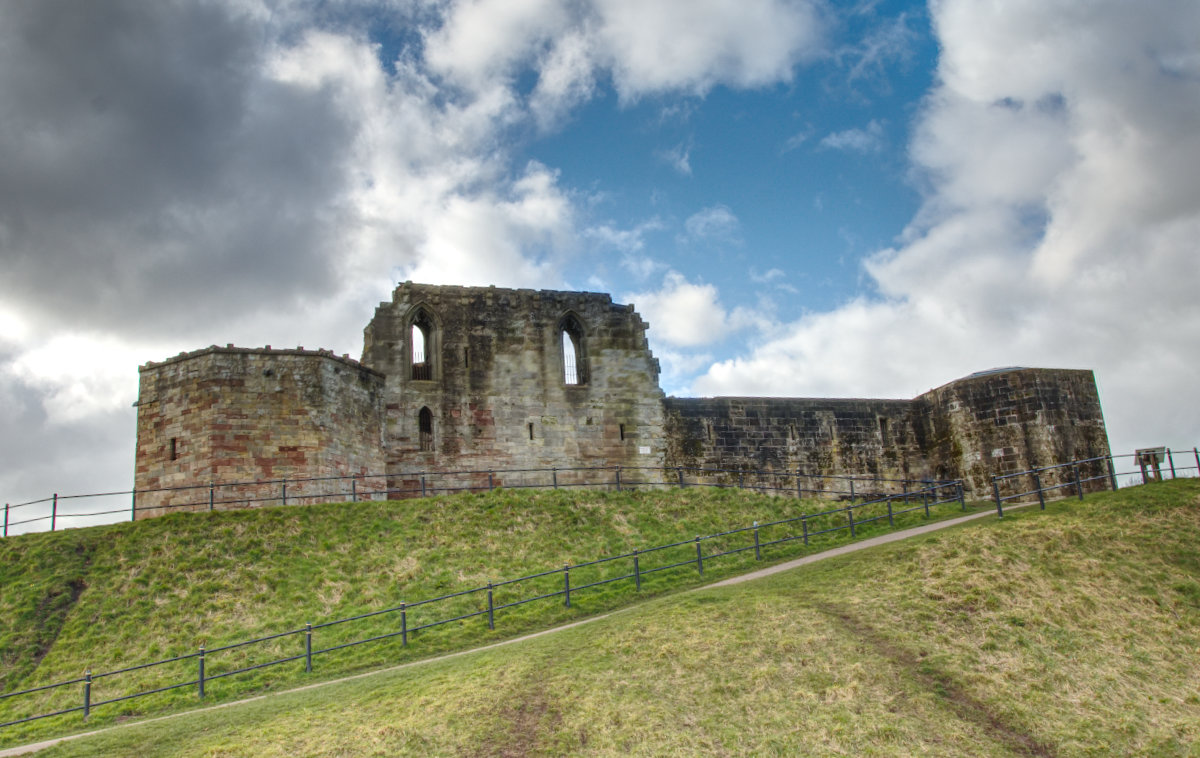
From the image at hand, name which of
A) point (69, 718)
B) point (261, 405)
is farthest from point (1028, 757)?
point (261, 405)

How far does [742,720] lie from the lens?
12.7 meters

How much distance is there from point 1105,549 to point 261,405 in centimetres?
2049

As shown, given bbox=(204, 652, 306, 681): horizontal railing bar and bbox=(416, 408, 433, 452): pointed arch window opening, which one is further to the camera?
bbox=(416, 408, 433, 452): pointed arch window opening

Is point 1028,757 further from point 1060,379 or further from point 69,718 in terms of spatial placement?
point 1060,379

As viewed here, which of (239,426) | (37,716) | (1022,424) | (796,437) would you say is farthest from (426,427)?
(1022,424)

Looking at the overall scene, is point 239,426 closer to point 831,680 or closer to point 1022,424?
point 831,680

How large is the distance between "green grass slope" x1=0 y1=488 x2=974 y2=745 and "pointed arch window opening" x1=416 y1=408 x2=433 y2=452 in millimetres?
3663

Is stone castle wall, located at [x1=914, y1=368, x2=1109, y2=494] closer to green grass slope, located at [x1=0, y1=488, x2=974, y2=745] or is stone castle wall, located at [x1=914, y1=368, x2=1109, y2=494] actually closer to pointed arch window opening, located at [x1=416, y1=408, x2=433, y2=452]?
green grass slope, located at [x1=0, y1=488, x2=974, y2=745]

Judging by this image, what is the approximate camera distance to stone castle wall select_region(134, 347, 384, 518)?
25.2m

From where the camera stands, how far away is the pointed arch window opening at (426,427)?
97.1ft

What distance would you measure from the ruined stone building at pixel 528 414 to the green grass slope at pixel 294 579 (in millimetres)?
2686

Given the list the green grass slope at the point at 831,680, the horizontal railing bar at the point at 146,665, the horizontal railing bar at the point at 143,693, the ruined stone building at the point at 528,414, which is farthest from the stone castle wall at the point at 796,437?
the horizontal railing bar at the point at 143,693

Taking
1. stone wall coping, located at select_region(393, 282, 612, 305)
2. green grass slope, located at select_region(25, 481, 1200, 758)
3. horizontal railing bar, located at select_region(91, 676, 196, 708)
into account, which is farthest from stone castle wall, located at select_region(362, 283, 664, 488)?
green grass slope, located at select_region(25, 481, 1200, 758)

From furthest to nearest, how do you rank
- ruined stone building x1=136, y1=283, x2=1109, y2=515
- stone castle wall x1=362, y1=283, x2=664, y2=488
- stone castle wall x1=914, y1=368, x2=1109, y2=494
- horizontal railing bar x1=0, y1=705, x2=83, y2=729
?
stone castle wall x1=914, y1=368, x2=1109, y2=494 < stone castle wall x1=362, y1=283, x2=664, y2=488 < ruined stone building x1=136, y1=283, x2=1109, y2=515 < horizontal railing bar x1=0, y1=705, x2=83, y2=729
